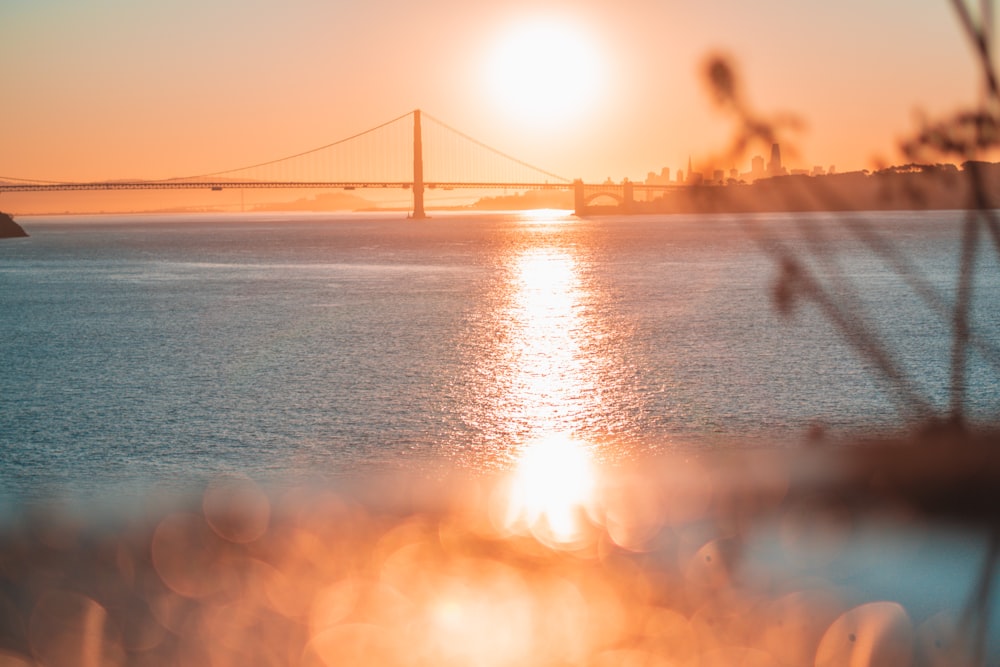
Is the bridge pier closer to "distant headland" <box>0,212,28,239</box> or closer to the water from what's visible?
"distant headland" <box>0,212,28,239</box>

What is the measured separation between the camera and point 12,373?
17.9 metres

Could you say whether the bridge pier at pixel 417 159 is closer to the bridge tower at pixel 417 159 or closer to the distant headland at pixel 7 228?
the bridge tower at pixel 417 159

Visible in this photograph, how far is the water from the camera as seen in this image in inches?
435

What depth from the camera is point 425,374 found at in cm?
1694

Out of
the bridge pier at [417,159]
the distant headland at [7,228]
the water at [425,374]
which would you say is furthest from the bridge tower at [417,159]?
the water at [425,374]

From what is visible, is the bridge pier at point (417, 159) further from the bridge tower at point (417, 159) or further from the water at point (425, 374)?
the water at point (425, 374)

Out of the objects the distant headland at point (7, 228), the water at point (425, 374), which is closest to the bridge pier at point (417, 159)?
the distant headland at point (7, 228)

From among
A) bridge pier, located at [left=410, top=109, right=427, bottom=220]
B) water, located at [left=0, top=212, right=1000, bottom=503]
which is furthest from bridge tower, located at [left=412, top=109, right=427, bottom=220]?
water, located at [left=0, top=212, right=1000, bottom=503]

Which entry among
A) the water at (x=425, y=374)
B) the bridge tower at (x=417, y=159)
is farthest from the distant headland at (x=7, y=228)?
the water at (x=425, y=374)

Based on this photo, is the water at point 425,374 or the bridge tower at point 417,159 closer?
the water at point 425,374

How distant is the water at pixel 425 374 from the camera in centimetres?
1104

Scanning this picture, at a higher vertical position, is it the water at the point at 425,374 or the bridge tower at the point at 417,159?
the bridge tower at the point at 417,159

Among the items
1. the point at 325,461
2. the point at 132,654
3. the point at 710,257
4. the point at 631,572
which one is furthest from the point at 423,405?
the point at 710,257

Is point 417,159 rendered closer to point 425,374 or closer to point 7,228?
point 7,228
